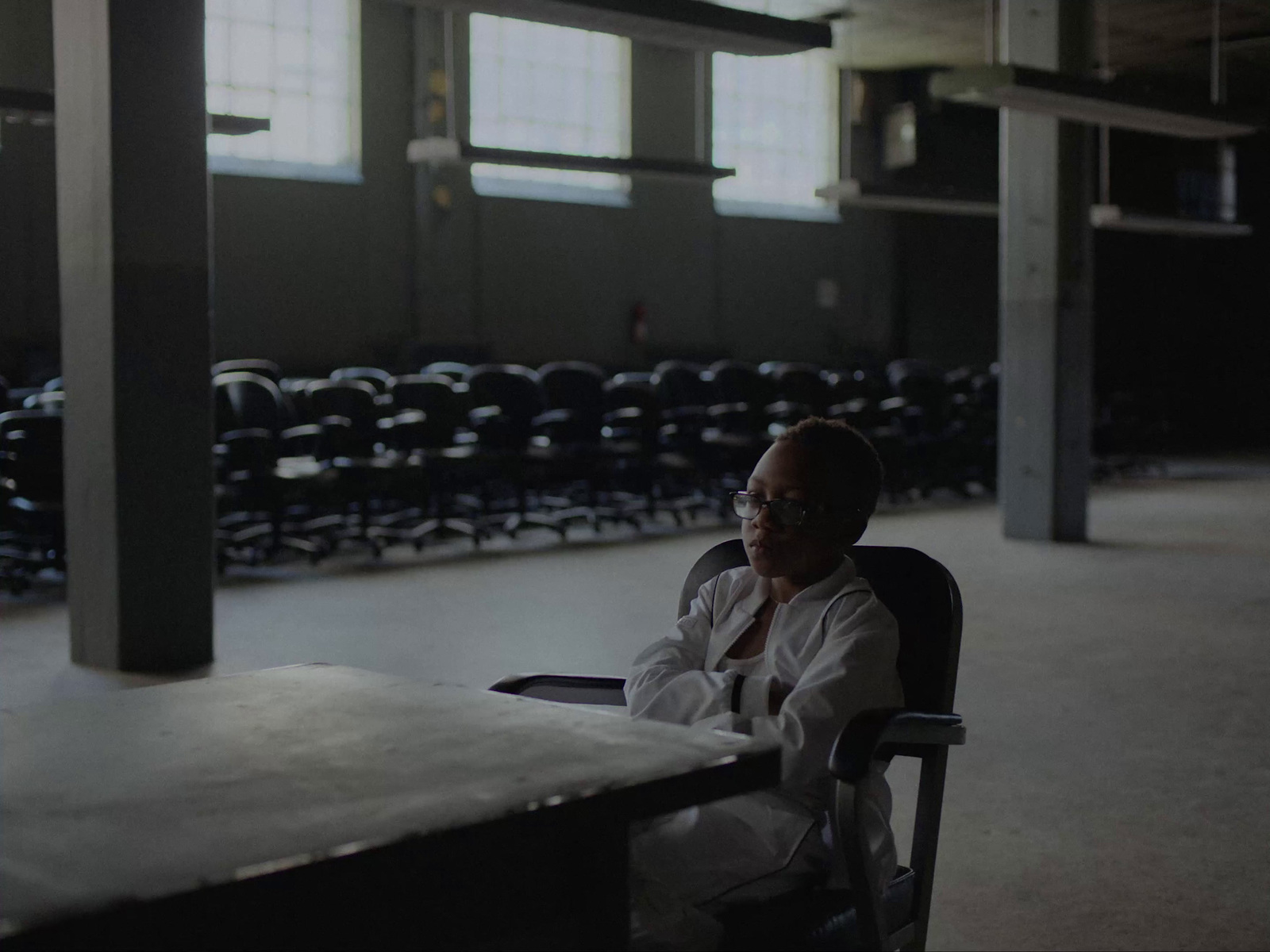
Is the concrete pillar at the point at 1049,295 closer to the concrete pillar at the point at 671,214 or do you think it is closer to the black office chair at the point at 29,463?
the concrete pillar at the point at 671,214

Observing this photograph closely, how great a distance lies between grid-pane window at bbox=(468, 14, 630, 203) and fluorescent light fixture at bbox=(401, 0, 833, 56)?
5.83 meters

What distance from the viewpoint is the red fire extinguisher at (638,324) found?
13.5 metres

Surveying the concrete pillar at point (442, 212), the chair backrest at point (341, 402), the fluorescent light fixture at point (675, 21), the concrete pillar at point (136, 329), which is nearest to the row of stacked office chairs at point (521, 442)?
the chair backrest at point (341, 402)

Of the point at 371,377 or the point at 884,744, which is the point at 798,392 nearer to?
the point at 371,377

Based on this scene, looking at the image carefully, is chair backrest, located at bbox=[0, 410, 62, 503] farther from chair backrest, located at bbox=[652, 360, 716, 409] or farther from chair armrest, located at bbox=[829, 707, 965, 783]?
chair armrest, located at bbox=[829, 707, 965, 783]

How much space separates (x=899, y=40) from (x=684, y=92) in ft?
6.54

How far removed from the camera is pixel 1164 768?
12.7ft

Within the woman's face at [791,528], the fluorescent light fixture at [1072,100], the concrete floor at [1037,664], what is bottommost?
the concrete floor at [1037,664]

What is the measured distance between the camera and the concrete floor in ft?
9.76

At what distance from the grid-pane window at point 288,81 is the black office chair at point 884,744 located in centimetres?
939

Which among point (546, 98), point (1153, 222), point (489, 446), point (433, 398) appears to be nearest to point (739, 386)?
point (489, 446)

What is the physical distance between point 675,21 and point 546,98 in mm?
7132

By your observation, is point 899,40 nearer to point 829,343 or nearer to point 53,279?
point 829,343

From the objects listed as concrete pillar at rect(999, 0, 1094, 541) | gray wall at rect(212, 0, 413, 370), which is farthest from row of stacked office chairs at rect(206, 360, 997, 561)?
concrete pillar at rect(999, 0, 1094, 541)
